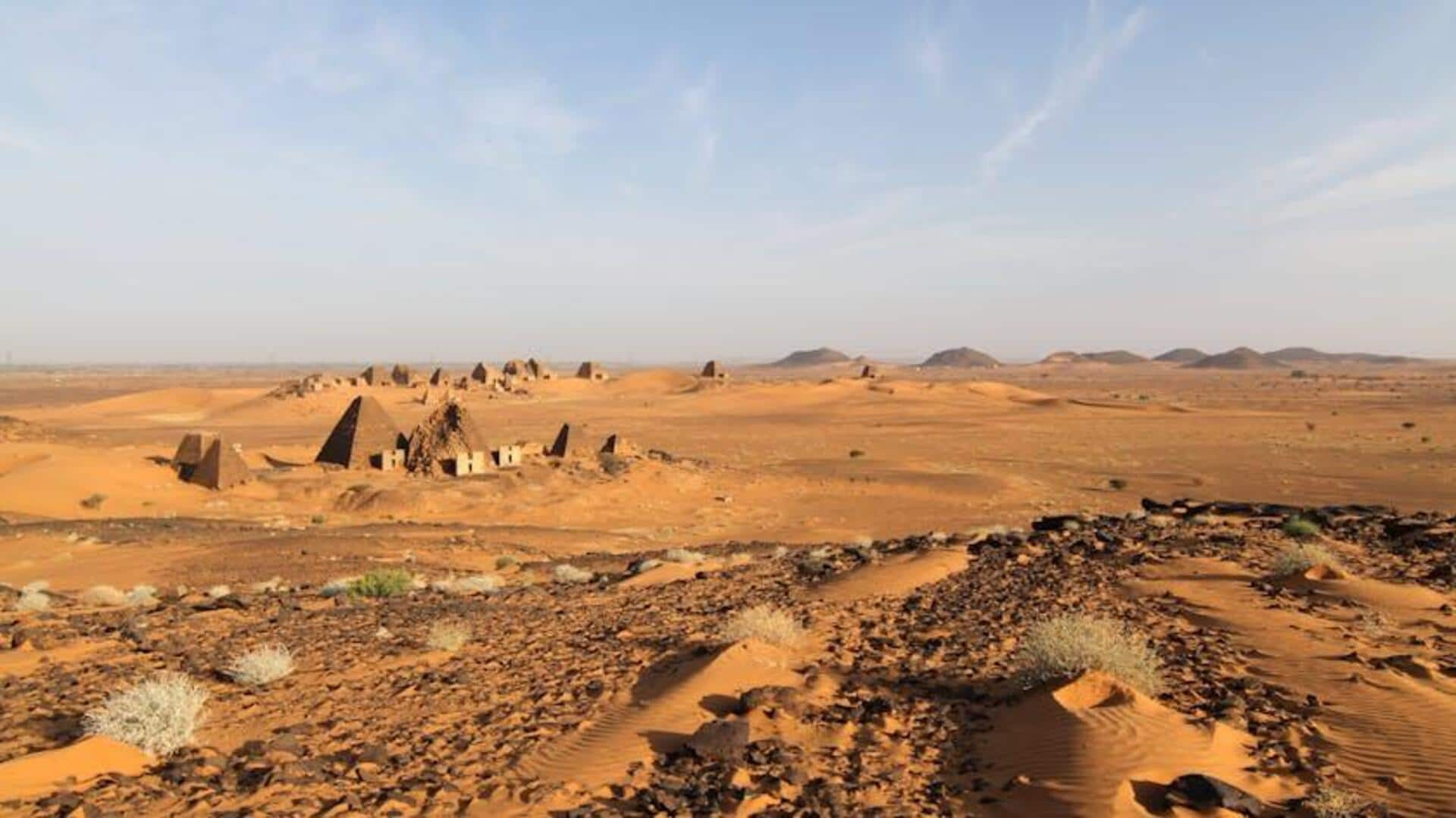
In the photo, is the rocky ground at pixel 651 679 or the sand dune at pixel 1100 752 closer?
the sand dune at pixel 1100 752

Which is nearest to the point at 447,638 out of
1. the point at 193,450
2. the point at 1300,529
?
the point at 1300,529

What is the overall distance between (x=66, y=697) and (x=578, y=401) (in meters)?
70.4

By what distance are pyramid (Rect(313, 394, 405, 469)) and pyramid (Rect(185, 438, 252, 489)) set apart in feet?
10.4

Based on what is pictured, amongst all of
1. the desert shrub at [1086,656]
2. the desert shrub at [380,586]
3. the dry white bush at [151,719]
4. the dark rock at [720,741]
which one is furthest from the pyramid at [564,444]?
the dark rock at [720,741]

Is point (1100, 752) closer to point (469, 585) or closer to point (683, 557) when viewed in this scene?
point (469, 585)

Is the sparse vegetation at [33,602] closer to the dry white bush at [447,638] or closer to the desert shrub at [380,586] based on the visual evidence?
the desert shrub at [380,586]

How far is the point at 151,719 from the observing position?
227 inches

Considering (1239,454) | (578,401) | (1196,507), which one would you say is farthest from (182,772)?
(578,401)

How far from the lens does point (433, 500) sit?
24625mm

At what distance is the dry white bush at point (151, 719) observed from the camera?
225 inches

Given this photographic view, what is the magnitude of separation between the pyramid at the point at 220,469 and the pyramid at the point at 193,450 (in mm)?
583

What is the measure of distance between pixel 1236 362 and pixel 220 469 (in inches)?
8100

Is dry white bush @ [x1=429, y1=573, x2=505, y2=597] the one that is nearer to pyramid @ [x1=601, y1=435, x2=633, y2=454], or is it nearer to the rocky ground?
the rocky ground

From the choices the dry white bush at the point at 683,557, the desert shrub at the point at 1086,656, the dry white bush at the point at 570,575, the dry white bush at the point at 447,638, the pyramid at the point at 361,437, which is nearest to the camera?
the desert shrub at the point at 1086,656
